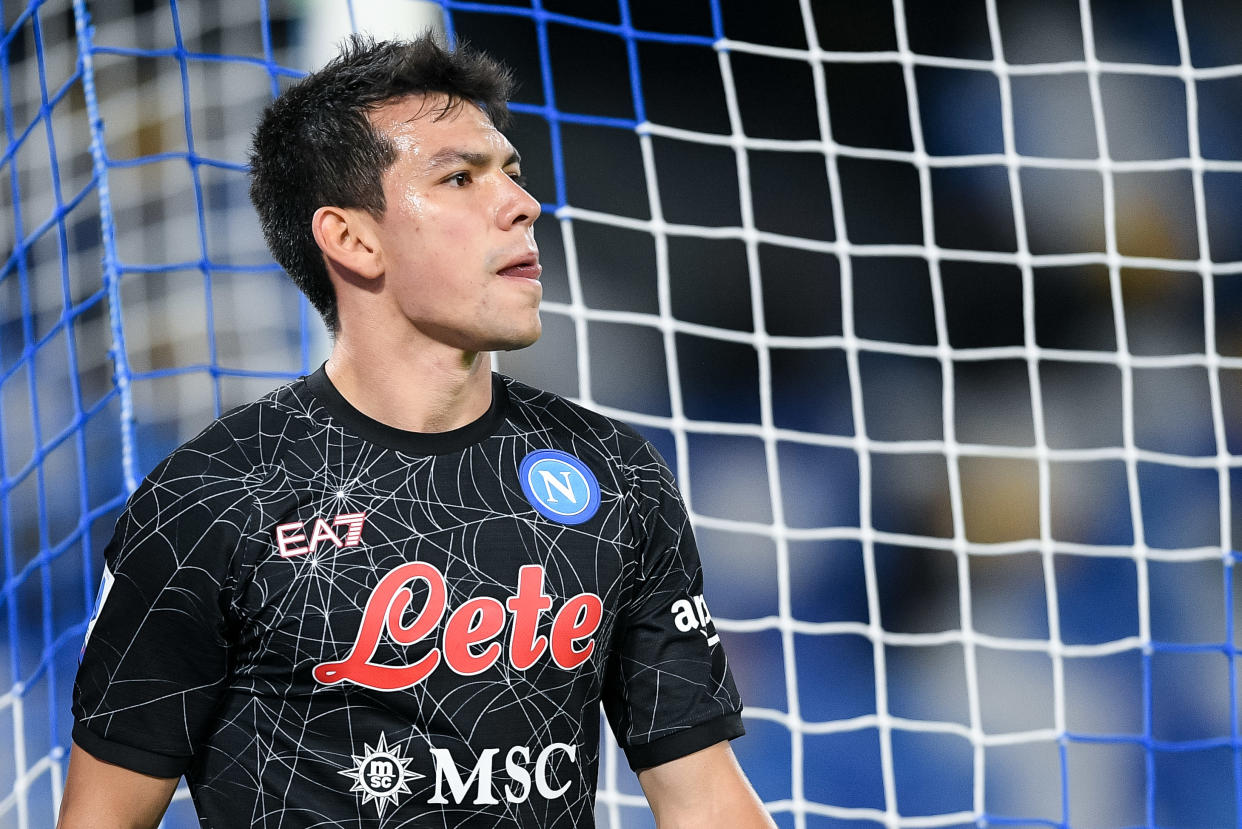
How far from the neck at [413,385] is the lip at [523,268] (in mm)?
101

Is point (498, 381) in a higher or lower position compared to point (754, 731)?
higher

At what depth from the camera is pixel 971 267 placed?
5012mm

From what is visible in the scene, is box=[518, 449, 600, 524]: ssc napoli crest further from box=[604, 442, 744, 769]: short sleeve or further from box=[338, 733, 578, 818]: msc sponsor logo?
box=[338, 733, 578, 818]: msc sponsor logo

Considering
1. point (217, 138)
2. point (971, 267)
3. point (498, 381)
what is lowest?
point (498, 381)

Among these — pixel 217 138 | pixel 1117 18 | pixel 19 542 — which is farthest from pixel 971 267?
pixel 19 542

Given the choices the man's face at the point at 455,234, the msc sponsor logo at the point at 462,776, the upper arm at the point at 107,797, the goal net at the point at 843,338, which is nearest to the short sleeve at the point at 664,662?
the msc sponsor logo at the point at 462,776

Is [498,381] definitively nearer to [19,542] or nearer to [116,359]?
[116,359]

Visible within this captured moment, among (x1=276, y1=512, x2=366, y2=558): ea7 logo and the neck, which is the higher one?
the neck

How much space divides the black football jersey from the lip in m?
0.18

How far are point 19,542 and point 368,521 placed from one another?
340 centimetres

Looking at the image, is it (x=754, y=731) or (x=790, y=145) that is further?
(x=754, y=731)

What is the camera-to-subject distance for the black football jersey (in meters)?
1.32

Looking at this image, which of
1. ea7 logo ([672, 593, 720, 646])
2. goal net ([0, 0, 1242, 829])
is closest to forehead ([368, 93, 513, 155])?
ea7 logo ([672, 593, 720, 646])

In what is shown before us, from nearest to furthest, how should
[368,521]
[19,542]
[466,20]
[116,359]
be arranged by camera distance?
[368,521] → [116,359] → [19,542] → [466,20]
